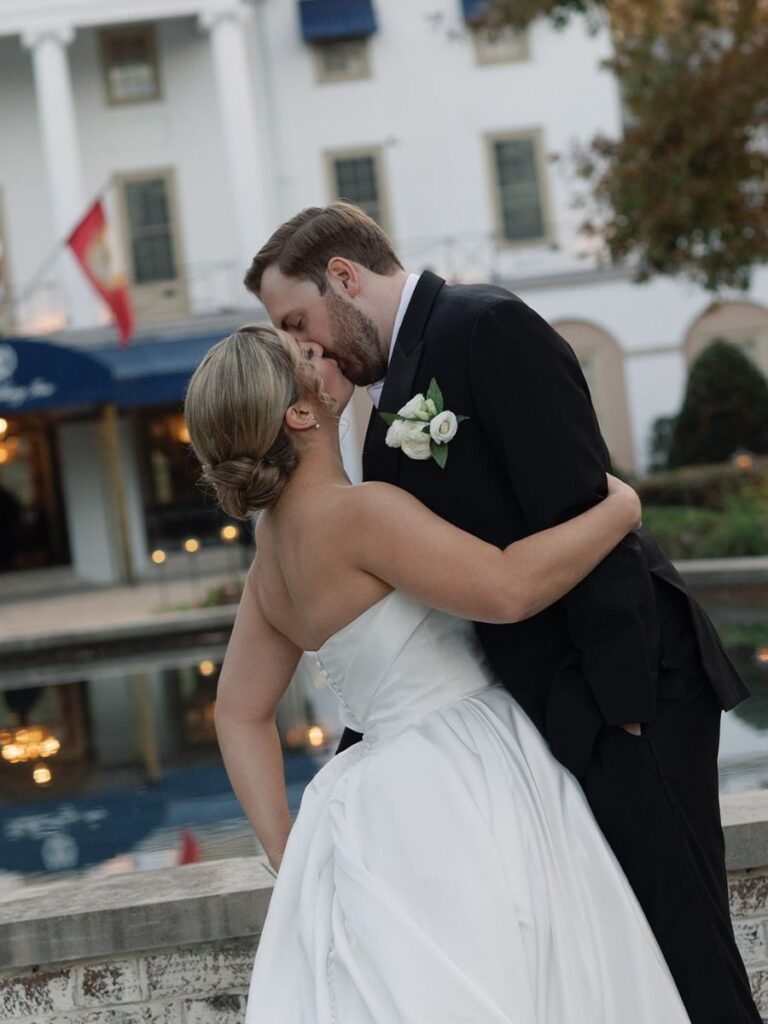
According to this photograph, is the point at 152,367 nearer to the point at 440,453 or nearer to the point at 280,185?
Result: the point at 280,185

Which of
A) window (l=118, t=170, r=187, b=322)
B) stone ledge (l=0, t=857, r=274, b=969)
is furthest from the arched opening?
stone ledge (l=0, t=857, r=274, b=969)

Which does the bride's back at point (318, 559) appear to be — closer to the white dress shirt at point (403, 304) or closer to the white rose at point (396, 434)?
the white rose at point (396, 434)

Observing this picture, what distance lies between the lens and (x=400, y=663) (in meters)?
2.47

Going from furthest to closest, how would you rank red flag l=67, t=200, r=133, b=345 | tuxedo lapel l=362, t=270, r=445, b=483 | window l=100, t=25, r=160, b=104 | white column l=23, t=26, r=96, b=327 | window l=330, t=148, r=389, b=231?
window l=330, t=148, r=389, b=231 < window l=100, t=25, r=160, b=104 < white column l=23, t=26, r=96, b=327 < red flag l=67, t=200, r=133, b=345 < tuxedo lapel l=362, t=270, r=445, b=483

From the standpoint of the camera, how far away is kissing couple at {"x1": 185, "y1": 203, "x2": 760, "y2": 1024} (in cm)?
229

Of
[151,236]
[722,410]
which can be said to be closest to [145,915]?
[722,410]

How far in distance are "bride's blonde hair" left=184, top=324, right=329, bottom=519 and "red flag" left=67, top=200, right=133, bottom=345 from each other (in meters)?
17.9

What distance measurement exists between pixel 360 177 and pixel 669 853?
909 inches

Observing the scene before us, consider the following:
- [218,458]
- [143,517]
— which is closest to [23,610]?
[143,517]

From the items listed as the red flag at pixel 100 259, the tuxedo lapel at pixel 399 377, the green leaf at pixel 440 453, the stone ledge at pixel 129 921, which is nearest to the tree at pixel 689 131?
the red flag at pixel 100 259

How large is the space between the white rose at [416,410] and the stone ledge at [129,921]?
46.7 inches

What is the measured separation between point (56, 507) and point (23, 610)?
15.2 feet

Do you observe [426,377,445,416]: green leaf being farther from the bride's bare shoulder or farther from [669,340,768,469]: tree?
[669,340,768,469]: tree

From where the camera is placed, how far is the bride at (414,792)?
2268 mm
